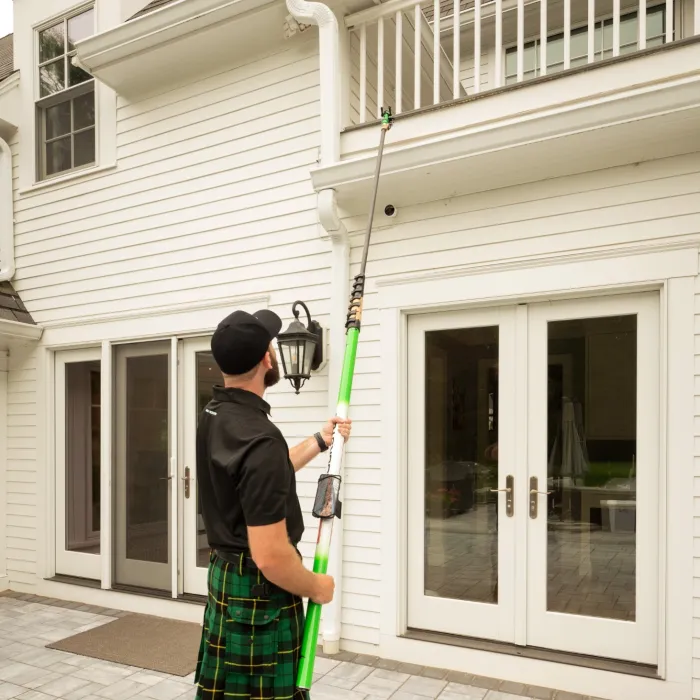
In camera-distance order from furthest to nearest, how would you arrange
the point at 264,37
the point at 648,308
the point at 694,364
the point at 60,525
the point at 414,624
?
the point at 60,525
the point at 264,37
the point at 414,624
the point at 648,308
the point at 694,364

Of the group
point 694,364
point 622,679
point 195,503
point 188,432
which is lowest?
point 622,679

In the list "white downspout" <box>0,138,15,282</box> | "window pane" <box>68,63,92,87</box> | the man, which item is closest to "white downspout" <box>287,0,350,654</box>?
the man

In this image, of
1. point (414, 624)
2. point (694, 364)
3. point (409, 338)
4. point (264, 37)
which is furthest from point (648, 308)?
point (264, 37)

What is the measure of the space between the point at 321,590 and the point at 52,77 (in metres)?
5.50

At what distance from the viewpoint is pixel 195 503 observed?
15.1 ft

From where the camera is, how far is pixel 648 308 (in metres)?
3.19

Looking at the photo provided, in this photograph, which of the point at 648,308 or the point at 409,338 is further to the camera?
the point at 409,338

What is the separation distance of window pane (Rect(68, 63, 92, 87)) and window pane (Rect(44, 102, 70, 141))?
7.6 inches

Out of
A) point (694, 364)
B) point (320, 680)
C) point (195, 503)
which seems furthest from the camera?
point (195, 503)

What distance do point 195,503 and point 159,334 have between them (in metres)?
1.29

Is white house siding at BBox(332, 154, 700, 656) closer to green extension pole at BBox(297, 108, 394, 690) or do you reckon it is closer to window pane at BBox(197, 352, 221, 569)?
window pane at BBox(197, 352, 221, 569)

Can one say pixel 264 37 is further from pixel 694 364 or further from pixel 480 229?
pixel 694 364

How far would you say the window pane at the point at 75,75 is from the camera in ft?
17.6

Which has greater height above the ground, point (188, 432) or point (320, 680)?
point (188, 432)
